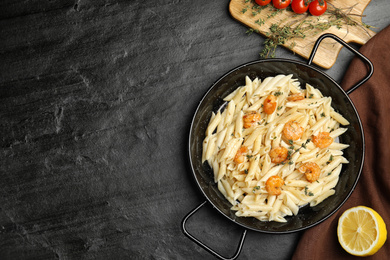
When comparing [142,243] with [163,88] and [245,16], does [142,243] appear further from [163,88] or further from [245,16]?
[245,16]

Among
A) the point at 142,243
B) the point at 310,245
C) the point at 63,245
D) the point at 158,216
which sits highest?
the point at 310,245

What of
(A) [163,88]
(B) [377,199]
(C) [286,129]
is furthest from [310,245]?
(A) [163,88]

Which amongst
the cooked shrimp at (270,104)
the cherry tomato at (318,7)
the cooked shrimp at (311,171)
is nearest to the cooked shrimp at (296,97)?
the cooked shrimp at (270,104)

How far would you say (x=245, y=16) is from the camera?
2896 millimetres

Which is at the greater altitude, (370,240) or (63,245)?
(370,240)

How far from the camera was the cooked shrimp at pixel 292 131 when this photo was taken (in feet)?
8.65

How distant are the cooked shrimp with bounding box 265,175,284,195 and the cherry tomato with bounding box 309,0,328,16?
123cm

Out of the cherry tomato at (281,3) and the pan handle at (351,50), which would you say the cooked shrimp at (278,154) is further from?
A: the cherry tomato at (281,3)

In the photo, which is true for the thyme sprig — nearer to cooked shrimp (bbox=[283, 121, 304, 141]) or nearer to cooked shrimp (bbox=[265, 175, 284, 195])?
cooked shrimp (bbox=[283, 121, 304, 141])

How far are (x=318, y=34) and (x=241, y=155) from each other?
1.07 meters

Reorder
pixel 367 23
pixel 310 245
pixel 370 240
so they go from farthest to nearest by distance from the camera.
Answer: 1. pixel 367 23
2. pixel 310 245
3. pixel 370 240

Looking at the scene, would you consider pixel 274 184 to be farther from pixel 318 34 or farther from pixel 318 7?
pixel 318 7

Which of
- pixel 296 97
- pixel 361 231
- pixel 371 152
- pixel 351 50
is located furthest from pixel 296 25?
pixel 361 231

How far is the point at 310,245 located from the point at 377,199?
578mm
